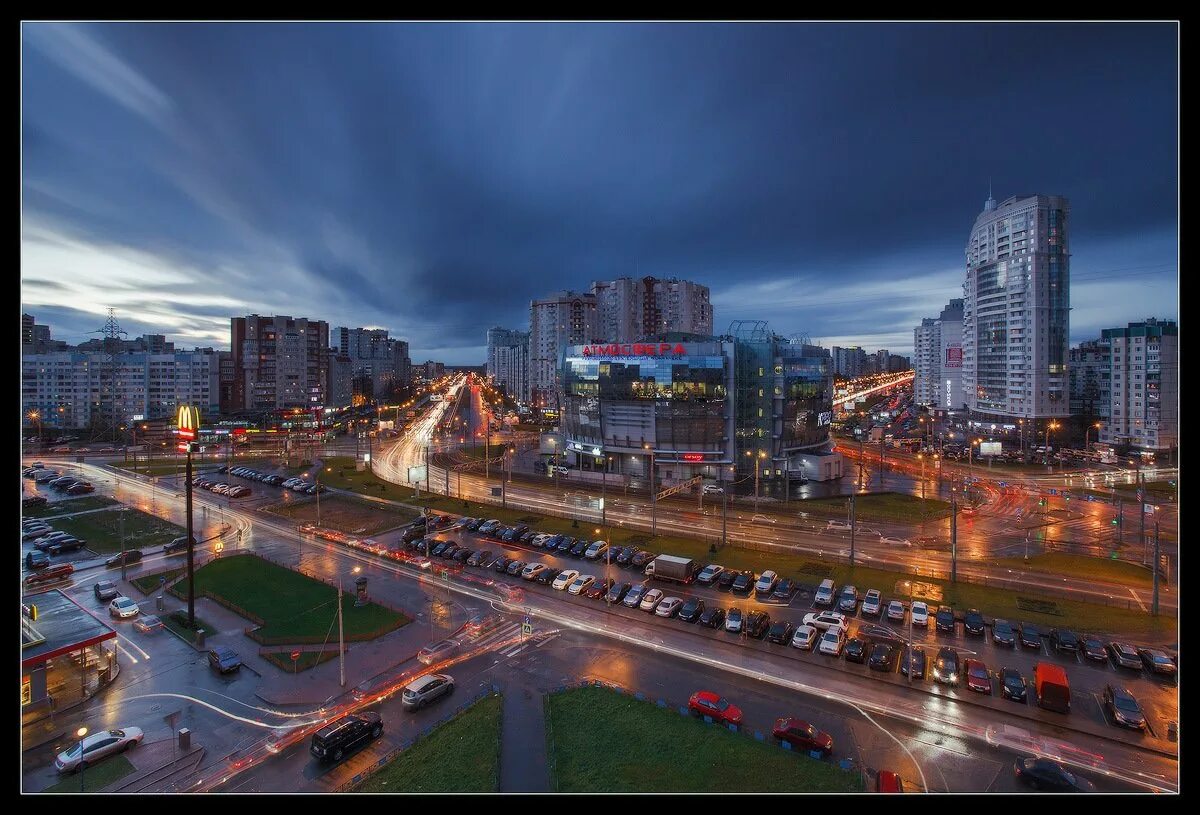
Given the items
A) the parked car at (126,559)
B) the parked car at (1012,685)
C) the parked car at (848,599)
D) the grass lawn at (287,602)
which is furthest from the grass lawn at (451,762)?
the parked car at (126,559)

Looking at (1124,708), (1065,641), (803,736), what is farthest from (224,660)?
(1065,641)

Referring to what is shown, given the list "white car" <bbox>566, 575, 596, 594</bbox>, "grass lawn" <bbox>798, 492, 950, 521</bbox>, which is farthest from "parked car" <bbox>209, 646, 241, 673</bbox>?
"grass lawn" <bbox>798, 492, 950, 521</bbox>

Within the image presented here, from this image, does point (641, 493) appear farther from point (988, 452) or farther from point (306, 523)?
point (988, 452)

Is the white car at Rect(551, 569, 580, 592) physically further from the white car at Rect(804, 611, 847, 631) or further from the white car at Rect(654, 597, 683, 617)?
the white car at Rect(804, 611, 847, 631)

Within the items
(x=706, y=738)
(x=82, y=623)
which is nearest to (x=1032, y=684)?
(x=706, y=738)

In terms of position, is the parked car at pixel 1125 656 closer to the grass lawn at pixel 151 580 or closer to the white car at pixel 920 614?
the white car at pixel 920 614
